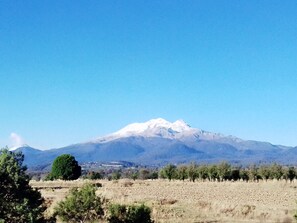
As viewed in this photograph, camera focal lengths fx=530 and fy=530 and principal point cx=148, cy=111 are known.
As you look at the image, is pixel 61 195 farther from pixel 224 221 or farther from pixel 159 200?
pixel 224 221

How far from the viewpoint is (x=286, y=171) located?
8394cm

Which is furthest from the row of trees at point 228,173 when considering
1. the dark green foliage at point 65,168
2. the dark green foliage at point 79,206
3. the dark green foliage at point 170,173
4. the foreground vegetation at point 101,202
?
the dark green foliage at point 79,206

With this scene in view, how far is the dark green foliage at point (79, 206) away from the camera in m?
29.0

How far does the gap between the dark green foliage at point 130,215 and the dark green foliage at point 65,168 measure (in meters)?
42.1

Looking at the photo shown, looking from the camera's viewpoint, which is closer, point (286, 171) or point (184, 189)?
point (184, 189)

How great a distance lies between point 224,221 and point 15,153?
15543mm

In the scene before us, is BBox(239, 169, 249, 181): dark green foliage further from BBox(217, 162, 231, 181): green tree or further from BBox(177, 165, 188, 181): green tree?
BBox(177, 165, 188, 181): green tree

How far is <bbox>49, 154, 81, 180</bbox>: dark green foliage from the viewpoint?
236 ft

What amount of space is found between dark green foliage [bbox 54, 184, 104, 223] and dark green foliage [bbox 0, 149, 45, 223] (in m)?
3.11

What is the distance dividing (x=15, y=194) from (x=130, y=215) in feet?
22.5

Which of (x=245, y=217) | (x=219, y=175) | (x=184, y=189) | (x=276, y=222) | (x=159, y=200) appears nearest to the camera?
(x=276, y=222)

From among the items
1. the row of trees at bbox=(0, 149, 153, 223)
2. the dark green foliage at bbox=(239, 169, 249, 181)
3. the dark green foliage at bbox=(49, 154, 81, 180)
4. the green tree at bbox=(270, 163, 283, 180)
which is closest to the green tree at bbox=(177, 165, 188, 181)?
the dark green foliage at bbox=(239, 169, 249, 181)

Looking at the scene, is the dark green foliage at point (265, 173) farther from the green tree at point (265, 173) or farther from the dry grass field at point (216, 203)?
the dry grass field at point (216, 203)

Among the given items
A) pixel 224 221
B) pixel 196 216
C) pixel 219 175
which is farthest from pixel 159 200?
pixel 219 175
